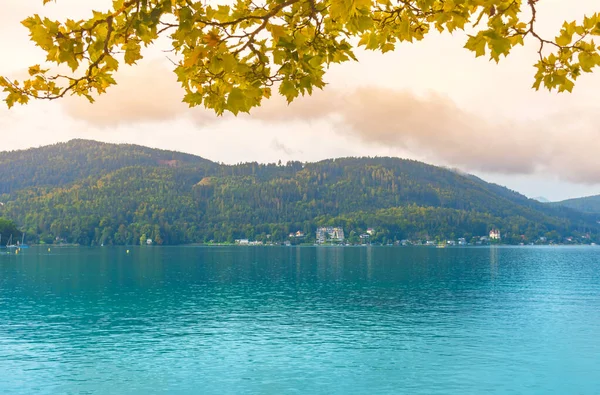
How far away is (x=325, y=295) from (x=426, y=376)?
4709 cm

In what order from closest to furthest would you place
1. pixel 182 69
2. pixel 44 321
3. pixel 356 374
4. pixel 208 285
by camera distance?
pixel 182 69, pixel 356 374, pixel 44 321, pixel 208 285

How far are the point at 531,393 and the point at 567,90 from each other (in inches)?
1532

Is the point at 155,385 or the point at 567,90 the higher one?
the point at 567,90

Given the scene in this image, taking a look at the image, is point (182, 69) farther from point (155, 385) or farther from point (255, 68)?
point (155, 385)

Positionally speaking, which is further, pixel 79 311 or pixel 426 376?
pixel 79 311

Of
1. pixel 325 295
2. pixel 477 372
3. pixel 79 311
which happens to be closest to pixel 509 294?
pixel 325 295

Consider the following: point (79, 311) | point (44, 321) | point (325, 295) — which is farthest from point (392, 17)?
point (325, 295)

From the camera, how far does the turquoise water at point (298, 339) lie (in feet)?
139

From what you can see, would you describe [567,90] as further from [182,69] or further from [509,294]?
[509,294]

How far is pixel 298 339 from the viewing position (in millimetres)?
55500

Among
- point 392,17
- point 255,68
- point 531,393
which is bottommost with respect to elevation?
point 531,393

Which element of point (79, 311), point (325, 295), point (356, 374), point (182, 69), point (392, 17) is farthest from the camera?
point (325, 295)

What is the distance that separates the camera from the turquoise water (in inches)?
1671

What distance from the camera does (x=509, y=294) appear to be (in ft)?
309
